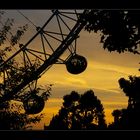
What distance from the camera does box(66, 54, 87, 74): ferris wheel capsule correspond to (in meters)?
10.6

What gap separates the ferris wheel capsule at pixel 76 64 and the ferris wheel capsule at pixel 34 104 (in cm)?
244

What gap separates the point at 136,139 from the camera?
208 centimetres

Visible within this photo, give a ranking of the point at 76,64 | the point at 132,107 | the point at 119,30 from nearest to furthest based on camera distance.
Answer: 1. the point at 76,64
2. the point at 119,30
3. the point at 132,107

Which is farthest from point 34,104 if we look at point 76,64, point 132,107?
point 132,107

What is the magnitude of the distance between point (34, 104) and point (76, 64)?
321 centimetres

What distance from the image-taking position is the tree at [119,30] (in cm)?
1284

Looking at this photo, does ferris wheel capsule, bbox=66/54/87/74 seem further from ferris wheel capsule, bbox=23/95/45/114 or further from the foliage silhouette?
the foliage silhouette

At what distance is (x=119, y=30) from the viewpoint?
511 inches

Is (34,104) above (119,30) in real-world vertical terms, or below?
below

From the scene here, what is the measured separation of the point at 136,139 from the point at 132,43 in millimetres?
11040

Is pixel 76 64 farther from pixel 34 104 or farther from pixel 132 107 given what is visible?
pixel 132 107

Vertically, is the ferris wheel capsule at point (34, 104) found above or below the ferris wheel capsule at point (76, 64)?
below

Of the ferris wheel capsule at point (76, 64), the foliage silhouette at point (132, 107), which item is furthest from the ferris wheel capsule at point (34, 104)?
the foliage silhouette at point (132, 107)

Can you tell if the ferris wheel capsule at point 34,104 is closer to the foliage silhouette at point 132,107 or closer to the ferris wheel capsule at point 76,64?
the ferris wheel capsule at point 76,64
